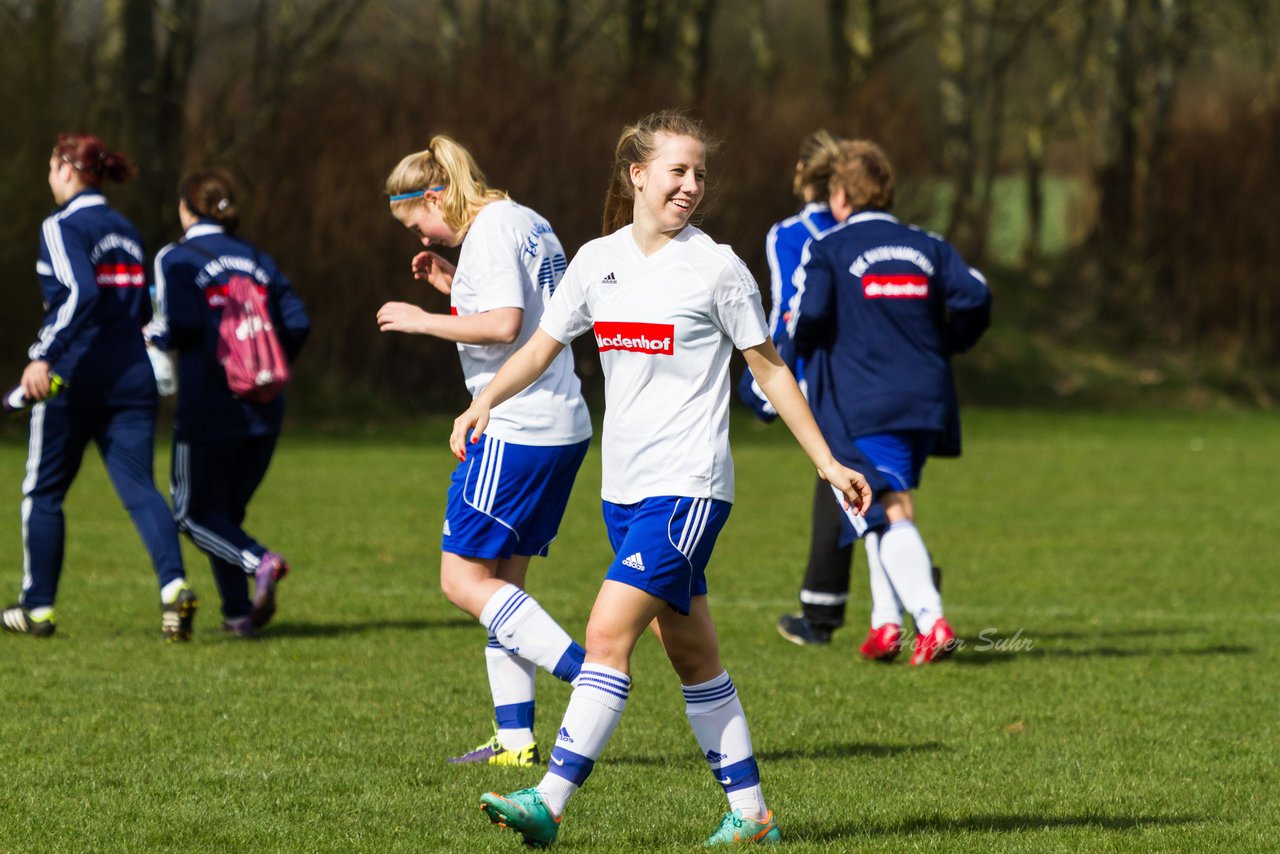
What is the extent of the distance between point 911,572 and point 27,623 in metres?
3.95

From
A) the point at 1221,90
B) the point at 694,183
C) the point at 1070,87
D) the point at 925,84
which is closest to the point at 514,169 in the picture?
the point at 1221,90

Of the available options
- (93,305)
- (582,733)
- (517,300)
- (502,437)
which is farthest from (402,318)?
(93,305)

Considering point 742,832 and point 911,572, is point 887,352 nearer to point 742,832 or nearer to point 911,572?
point 911,572

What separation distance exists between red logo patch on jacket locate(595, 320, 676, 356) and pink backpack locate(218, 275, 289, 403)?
3.97m

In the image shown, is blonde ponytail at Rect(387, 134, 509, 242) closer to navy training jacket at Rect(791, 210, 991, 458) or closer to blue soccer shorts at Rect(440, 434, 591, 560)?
blue soccer shorts at Rect(440, 434, 591, 560)

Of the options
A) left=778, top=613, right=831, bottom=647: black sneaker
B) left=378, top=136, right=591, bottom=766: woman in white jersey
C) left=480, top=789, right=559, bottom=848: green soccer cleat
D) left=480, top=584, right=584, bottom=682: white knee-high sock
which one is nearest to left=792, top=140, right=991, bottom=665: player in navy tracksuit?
left=778, top=613, right=831, bottom=647: black sneaker

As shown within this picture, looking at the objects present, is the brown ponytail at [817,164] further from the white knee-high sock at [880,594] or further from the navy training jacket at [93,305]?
the navy training jacket at [93,305]

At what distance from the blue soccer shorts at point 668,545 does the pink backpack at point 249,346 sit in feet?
13.4

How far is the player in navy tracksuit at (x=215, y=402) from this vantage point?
27.0ft

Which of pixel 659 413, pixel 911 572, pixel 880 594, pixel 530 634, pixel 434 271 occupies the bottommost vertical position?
pixel 880 594

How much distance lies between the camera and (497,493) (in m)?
5.59

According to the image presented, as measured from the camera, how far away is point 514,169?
2422cm

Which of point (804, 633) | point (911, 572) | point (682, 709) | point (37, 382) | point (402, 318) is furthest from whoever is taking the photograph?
point (804, 633)

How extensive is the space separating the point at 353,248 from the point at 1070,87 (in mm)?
20069
